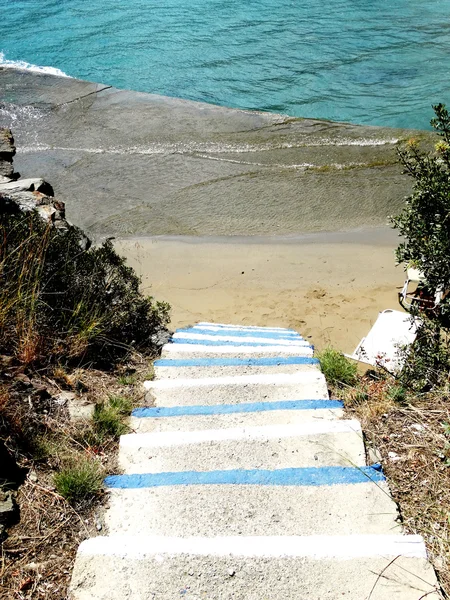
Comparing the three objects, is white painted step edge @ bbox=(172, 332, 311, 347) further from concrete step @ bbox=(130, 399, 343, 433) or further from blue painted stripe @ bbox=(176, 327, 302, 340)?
concrete step @ bbox=(130, 399, 343, 433)

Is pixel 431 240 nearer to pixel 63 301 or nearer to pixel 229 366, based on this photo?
pixel 229 366

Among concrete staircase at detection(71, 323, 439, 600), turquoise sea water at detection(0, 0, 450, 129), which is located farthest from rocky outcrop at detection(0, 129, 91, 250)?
turquoise sea water at detection(0, 0, 450, 129)

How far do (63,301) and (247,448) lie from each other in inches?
102

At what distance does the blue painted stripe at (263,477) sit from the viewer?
2975 millimetres

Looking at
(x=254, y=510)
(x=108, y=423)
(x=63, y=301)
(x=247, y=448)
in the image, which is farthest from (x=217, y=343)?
(x=254, y=510)

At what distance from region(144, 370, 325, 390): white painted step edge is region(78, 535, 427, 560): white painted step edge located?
1865mm

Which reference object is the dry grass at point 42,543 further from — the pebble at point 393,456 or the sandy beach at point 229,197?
the sandy beach at point 229,197

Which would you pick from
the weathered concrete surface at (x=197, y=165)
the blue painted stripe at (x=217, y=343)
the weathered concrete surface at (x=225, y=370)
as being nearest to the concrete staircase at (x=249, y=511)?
the weathered concrete surface at (x=225, y=370)

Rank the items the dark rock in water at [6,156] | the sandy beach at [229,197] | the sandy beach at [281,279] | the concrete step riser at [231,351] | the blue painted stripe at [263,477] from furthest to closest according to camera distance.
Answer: the dark rock in water at [6,156] < the sandy beach at [229,197] < the sandy beach at [281,279] < the concrete step riser at [231,351] < the blue painted stripe at [263,477]

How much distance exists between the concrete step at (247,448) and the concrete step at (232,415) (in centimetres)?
19

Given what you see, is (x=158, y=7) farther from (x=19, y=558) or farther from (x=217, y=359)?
(x=19, y=558)

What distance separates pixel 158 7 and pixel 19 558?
2707 cm

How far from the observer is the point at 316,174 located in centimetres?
1307

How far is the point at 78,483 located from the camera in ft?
10.0
